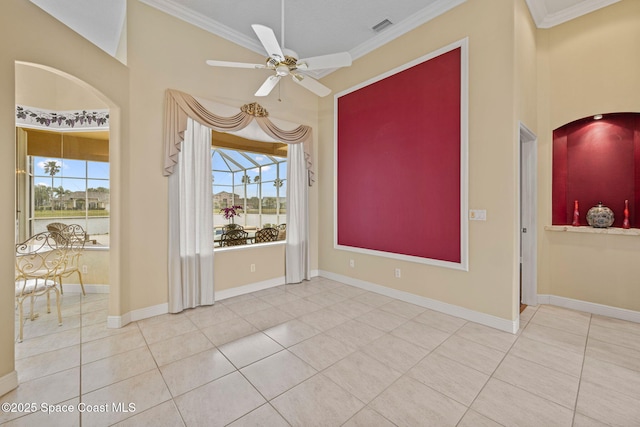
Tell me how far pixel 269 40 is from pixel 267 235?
301cm

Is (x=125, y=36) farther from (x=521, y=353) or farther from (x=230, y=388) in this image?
(x=521, y=353)

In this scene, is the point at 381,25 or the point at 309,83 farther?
the point at 381,25

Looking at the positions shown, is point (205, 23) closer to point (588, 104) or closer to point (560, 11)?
point (560, 11)

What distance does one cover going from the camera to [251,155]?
443cm

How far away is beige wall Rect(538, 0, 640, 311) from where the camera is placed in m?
3.00

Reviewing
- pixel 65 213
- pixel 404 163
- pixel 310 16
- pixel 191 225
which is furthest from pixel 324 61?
pixel 65 213

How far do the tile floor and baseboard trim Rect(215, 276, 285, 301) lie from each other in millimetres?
492

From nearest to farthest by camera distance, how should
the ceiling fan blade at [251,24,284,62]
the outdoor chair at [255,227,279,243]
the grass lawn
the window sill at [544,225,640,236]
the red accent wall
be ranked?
the ceiling fan blade at [251,24,284,62] < the window sill at [544,225,640,236] < the red accent wall < the grass lawn < the outdoor chair at [255,227,279,243]

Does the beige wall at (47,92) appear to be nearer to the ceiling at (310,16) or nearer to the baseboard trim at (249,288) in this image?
the ceiling at (310,16)

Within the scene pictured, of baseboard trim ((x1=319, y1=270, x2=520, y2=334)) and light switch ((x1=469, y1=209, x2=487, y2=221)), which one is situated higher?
light switch ((x1=469, y1=209, x2=487, y2=221))

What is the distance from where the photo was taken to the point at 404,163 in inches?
146

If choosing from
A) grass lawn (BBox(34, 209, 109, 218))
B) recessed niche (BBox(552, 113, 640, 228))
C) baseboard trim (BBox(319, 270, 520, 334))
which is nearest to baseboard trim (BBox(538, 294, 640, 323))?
recessed niche (BBox(552, 113, 640, 228))

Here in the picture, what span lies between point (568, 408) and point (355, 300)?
2.31 meters

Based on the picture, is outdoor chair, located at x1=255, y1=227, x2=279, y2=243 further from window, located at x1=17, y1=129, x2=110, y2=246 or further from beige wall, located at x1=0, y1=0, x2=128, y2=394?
beige wall, located at x1=0, y1=0, x2=128, y2=394
